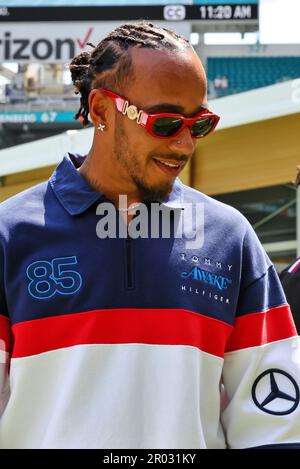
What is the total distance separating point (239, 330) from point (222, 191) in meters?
5.55

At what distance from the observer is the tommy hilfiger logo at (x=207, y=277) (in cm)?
170

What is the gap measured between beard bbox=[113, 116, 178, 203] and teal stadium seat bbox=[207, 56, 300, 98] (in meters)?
25.0

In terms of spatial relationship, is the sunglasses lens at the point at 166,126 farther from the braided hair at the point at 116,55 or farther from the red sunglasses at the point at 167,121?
the braided hair at the point at 116,55

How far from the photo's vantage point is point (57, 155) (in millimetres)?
8133

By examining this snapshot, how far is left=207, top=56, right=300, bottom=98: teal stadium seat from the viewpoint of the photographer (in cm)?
2650

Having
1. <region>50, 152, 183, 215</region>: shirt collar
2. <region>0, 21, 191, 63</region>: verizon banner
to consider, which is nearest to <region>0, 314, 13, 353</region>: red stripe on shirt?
<region>50, 152, 183, 215</region>: shirt collar

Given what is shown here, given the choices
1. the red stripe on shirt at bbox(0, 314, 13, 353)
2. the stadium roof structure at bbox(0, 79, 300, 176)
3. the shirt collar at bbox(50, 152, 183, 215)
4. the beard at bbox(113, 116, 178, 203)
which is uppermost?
the beard at bbox(113, 116, 178, 203)

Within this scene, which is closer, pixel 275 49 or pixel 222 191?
pixel 222 191

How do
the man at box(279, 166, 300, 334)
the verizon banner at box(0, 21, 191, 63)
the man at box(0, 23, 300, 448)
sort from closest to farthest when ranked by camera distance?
the man at box(0, 23, 300, 448) → the man at box(279, 166, 300, 334) → the verizon banner at box(0, 21, 191, 63)

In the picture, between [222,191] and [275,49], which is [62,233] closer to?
[222,191]

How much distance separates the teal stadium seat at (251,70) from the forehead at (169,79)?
25.1m

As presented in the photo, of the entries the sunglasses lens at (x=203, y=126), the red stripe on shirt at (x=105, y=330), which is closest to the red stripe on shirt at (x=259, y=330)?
the red stripe on shirt at (x=105, y=330)

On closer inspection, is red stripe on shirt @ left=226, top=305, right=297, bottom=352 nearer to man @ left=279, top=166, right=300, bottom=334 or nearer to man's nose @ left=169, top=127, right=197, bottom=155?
man's nose @ left=169, top=127, right=197, bottom=155
